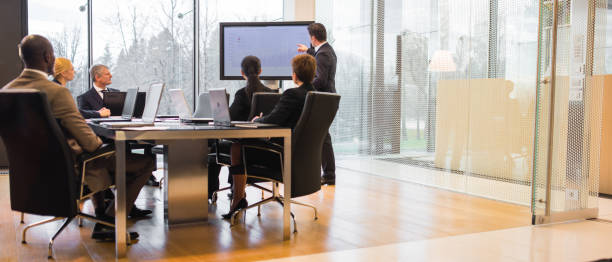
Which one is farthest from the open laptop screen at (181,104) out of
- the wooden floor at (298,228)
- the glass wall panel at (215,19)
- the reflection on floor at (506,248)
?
the glass wall panel at (215,19)

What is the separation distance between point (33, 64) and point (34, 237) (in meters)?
1.19

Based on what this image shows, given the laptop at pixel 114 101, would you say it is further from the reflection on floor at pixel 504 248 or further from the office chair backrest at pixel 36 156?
the reflection on floor at pixel 504 248

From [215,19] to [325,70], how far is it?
3.01m

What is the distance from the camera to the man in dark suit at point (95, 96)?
4.79 meters

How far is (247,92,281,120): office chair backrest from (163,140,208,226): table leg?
0.72m

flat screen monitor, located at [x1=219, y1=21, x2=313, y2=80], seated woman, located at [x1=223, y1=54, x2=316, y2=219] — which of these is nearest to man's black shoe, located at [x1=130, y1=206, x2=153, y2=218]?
seated woman, located at [x1=223, y1=54, x2=316, y2=219]

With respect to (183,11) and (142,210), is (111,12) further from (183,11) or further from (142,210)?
(142,210)

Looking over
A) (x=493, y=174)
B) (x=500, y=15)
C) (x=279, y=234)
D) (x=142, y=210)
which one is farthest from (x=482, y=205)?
(x=142, y=210)

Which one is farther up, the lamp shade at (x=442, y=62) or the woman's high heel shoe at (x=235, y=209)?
the lamp shade at (x=442, y=62)

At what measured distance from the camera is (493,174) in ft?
16.4

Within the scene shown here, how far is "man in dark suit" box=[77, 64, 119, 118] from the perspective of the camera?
15.7 ft

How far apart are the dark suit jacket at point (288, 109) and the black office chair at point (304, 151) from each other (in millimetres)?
152

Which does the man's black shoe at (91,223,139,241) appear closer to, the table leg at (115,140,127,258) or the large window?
the table leg at (115,140,127,258)

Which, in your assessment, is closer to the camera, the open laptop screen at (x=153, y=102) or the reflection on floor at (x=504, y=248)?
the reflection on floor at (x=504, y=248)
